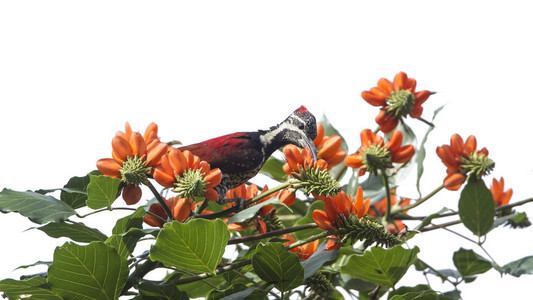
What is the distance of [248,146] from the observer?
4.68 ft

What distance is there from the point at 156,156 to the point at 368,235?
0.48 meters

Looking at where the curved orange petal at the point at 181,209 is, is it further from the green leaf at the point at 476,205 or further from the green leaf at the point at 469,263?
the green leaf at the point at 469,263

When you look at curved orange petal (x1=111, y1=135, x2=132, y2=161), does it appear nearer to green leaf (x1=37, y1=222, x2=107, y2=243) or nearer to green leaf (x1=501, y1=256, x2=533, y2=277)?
green leaf (x1=37, y1=222, x2=107, y2=243)

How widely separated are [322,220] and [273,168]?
2.38 ft

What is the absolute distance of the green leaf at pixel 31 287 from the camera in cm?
124

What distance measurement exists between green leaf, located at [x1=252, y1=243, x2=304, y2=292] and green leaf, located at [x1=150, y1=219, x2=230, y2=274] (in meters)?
0.10

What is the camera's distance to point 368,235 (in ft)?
4.27

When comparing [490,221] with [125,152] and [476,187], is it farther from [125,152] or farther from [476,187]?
[125,152]

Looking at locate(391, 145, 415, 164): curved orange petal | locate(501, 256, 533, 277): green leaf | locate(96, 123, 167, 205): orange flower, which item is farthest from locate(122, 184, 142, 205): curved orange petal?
locate(501, 256, 533, 277): green leaf

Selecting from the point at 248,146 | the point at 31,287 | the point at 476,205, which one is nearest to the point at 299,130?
the point at 248,146

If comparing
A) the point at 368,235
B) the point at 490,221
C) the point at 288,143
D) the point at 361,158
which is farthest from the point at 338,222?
the point at 490,221

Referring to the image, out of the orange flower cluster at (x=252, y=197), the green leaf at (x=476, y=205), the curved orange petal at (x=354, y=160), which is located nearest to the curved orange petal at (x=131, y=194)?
the orange flower cluster at (x=252, y=197)

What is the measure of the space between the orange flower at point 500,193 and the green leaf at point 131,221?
1209 millimetres

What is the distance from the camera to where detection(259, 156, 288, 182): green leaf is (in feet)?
6.61
